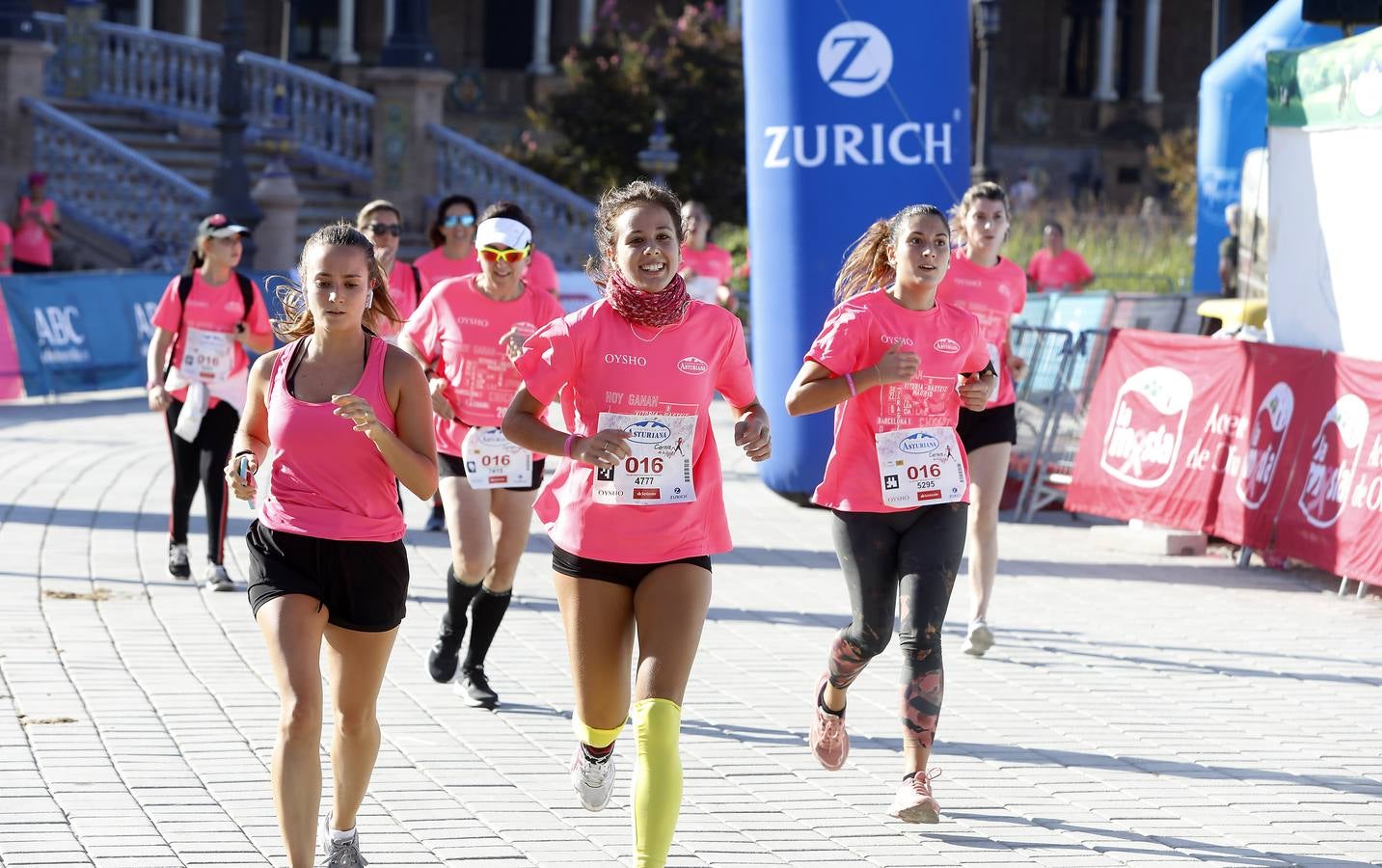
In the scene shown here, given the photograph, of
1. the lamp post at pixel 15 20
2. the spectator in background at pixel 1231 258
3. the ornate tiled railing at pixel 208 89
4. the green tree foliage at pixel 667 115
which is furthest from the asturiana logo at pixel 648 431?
the green tree foliage at pixel 667 115

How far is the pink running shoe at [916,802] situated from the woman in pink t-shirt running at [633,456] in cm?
111

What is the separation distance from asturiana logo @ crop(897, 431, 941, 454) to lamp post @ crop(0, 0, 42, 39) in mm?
22313

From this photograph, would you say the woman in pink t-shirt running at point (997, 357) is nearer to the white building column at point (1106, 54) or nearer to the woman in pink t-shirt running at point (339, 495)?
the woman in pink t-shirt running at point (339, 495)

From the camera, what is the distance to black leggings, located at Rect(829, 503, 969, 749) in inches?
251

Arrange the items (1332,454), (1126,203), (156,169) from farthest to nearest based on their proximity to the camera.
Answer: (1126,203) < (156,169) < (1332,454)

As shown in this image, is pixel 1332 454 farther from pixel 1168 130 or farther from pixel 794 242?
pixel 1168 130

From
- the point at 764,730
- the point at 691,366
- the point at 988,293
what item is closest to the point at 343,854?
the point at 691,366

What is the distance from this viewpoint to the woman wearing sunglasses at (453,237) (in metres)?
10.2

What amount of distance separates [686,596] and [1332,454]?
6649 mm

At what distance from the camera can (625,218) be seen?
18.2 feet

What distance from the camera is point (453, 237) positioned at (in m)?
10.3

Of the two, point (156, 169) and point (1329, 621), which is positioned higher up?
point (156, 169)

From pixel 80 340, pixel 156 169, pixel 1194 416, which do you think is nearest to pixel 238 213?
pixel 156 169

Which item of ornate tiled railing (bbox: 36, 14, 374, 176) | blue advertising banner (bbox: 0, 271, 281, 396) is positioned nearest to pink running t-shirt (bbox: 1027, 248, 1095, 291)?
blue advertising banner (bbox: 0, 271, 281, 396)
